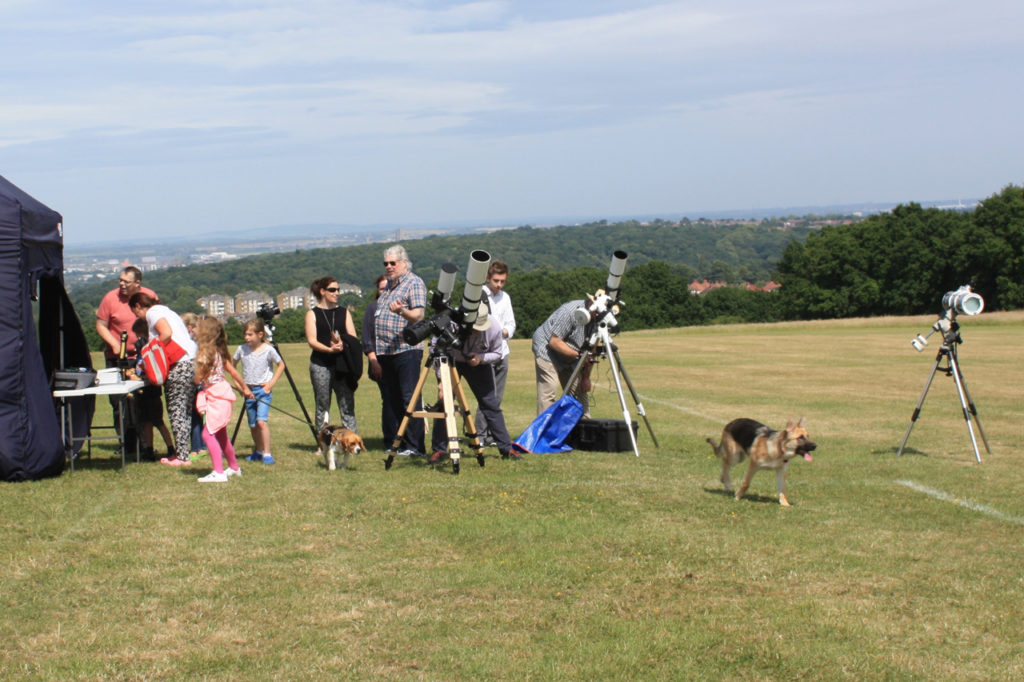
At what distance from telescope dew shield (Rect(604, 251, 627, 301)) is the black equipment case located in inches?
65.4

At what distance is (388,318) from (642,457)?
3.65 metres

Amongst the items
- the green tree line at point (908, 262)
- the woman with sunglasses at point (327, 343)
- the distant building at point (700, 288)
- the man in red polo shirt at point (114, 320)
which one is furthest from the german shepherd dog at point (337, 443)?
the distant building at point (700, 288)

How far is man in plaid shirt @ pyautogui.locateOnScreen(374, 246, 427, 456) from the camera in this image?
11.7 m

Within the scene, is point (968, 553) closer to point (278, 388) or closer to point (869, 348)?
point (278, 388)

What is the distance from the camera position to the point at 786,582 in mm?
7074

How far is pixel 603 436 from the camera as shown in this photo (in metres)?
13.0

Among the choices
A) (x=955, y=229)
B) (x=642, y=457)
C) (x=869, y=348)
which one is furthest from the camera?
(x=955, y=229)

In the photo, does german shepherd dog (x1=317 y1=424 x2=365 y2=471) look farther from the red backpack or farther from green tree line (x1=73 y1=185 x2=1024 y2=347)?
green tree line (x1=73 y1=185 x2=1024 y2=347)

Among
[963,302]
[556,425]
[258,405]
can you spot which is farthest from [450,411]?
[963,302]

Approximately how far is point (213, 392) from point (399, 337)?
2.33 metres

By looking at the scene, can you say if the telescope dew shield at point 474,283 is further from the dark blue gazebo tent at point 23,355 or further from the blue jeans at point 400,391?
the dark blue gazebo tent at point 23,355

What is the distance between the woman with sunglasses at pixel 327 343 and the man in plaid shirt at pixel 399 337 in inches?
21.0

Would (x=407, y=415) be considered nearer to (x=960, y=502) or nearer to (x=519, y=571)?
(x=519, y=571)

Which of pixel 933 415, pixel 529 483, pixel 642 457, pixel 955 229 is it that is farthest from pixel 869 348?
pixel 955 229
